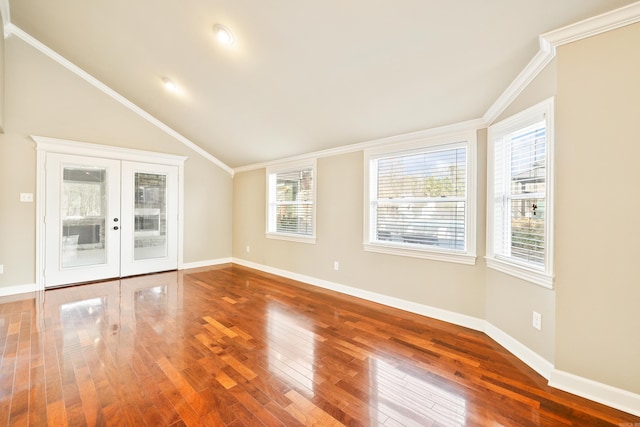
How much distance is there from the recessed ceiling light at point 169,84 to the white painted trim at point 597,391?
16.9 ft

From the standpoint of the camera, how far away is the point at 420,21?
6.67ft

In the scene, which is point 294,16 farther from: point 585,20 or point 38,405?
point 38,405

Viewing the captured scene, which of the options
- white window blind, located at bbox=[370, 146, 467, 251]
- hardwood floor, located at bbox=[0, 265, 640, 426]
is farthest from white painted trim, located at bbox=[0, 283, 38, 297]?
white window blind, located at bbox=[370, 146, 467, 251]

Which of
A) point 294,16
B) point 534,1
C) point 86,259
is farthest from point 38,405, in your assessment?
point 534,1

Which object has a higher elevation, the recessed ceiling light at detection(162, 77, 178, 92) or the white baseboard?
the recessed ceiling light at detection(162, 77, 178, 92)

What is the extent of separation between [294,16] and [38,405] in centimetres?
329

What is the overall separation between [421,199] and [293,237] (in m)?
2.38

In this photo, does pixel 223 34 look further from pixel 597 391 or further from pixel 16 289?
pixel 16 289

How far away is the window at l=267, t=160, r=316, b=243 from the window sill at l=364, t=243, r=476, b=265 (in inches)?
48.3

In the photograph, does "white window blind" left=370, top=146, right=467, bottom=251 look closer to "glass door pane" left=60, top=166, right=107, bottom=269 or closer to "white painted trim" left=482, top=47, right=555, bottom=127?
"white painted trim" left=482, top=47, right=555, bottom=127

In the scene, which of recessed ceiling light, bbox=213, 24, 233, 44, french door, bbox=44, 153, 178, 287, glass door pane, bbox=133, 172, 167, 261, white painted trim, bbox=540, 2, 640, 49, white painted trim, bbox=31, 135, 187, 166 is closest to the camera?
white painted trim, bbox=540, 2, 640, 49

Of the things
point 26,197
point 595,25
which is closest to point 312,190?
point 595,25

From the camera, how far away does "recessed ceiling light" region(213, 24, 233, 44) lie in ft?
8.82

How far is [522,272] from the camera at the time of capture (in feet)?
7.49
